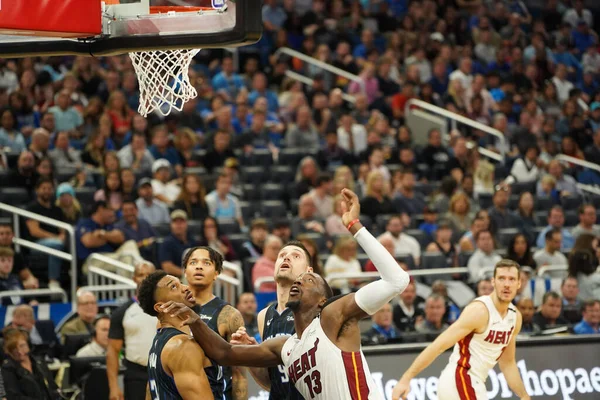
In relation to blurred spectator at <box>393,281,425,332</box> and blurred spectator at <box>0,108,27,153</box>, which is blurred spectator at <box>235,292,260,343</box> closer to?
blurred spectator at <box>393,281,425,332</box>

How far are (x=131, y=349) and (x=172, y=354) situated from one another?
3.35 m

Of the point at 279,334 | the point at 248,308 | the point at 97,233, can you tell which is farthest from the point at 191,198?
the point at 279,334

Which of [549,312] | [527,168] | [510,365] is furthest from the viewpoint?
[527,168]

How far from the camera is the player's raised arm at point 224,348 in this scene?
6.50 meters

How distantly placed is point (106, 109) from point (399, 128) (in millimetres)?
4941

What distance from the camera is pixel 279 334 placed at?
24.6ft

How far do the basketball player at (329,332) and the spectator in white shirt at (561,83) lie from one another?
1536 centimetres

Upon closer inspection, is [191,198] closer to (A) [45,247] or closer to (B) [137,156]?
(B) [137,156]

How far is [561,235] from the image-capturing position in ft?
51.2

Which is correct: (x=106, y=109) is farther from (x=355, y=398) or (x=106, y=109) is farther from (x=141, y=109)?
(x=355, y=398)

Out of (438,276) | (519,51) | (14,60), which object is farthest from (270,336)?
(519,51)

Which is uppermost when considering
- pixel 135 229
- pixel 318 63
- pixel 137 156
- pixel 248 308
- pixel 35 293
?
pixel 318 63

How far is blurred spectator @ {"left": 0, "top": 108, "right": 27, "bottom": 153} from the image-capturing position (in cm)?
1456

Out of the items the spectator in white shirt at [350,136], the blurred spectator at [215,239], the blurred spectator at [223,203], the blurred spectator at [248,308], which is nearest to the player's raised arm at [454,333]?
the blurred spectator at [248,308]
